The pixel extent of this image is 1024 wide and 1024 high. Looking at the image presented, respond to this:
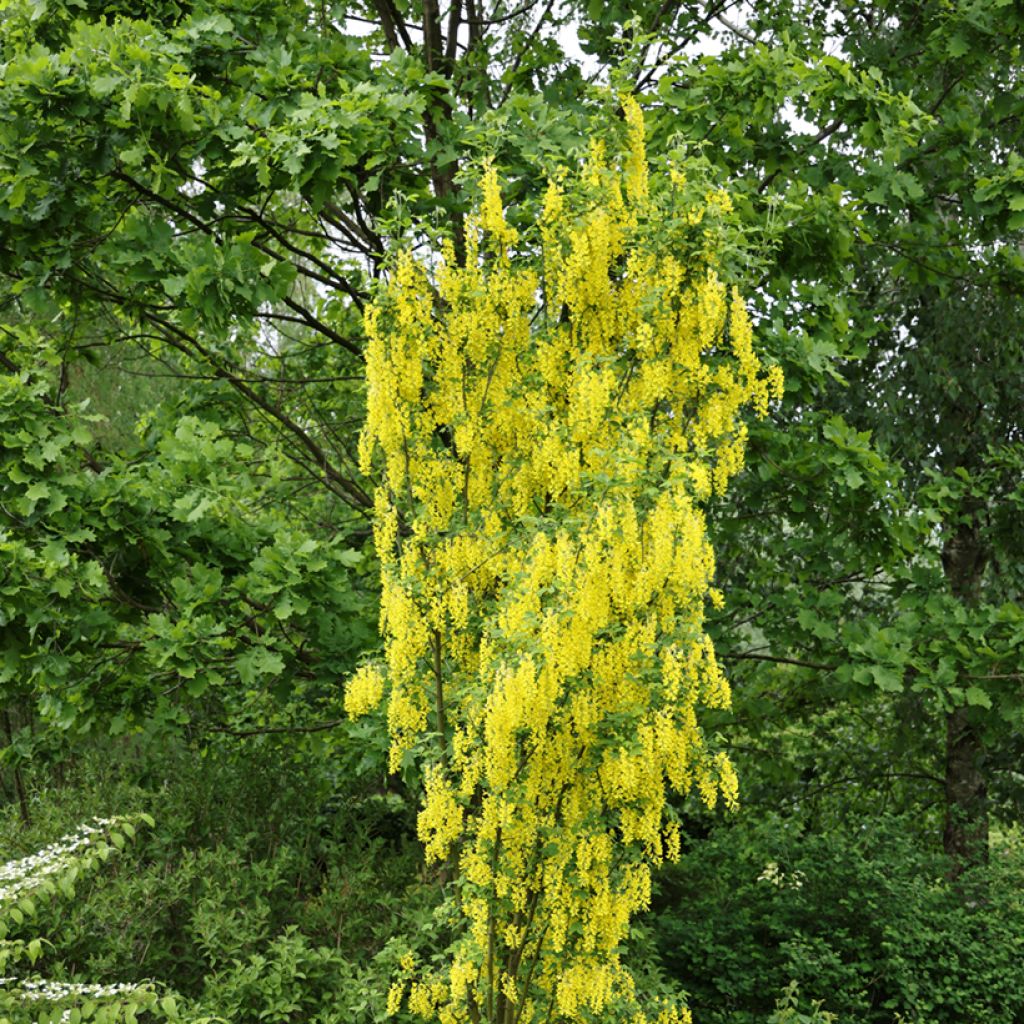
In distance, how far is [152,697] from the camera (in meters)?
5.75

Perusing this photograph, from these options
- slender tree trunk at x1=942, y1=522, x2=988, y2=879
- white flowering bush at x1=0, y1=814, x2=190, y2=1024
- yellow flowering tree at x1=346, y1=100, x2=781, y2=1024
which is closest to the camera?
white flowering bush at x1=0, y1=814, x2=190, y2=1024

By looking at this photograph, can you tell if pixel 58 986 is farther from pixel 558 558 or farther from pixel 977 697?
pixel 977 697

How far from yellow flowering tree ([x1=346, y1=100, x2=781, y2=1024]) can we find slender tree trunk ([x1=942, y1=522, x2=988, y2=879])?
15.5 ft

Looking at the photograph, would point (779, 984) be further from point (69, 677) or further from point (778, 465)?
point (69, 677)

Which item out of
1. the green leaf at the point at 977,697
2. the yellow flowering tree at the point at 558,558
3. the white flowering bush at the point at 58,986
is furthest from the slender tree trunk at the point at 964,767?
the white flowering bush at the point at 58,986

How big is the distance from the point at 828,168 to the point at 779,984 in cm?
497

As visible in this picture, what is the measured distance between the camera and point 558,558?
139 inches

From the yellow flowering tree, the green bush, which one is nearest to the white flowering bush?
the yellow flowering tree

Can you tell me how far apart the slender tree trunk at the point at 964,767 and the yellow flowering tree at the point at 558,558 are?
4729 mm

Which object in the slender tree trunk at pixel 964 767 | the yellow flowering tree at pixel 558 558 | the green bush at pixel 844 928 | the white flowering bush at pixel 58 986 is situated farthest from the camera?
the slender tree trunk at pixel 964 767

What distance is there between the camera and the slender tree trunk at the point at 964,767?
847 cm

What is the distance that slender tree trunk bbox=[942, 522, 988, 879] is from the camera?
8469mm

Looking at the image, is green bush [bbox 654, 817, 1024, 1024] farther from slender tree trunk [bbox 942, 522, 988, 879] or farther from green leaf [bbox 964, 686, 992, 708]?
green leaf [bbox 964, 686, 992, 708]

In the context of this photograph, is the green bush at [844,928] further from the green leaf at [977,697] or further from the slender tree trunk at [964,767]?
the green leaf at [977,697]
